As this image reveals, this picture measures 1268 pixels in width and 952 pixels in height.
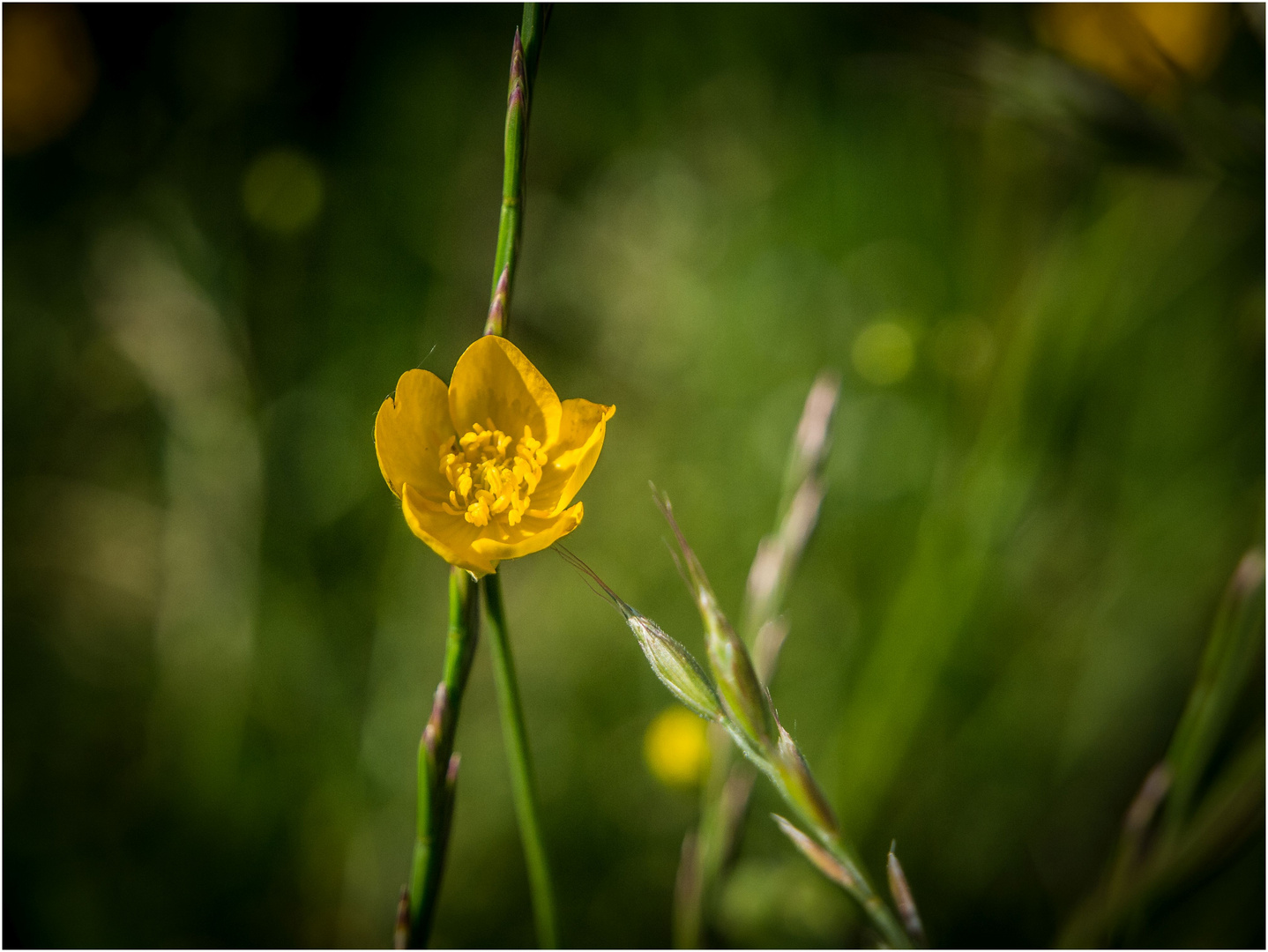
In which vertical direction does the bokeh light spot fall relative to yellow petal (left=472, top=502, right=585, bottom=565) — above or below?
above

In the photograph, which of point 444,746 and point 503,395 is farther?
point 503,395

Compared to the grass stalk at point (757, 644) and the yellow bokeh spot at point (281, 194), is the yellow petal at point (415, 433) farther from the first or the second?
the yellow bokeh spot at point (281, 194)

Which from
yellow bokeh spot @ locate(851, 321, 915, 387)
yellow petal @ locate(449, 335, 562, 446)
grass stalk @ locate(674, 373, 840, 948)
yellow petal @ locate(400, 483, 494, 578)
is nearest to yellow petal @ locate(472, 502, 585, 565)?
yellow petal @ locate(400, 483, 494, 578)

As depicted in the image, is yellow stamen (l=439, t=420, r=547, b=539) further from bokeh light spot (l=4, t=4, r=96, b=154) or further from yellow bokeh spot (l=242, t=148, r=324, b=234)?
bokeh light spot (l=4, t=4, r=96, b=154)

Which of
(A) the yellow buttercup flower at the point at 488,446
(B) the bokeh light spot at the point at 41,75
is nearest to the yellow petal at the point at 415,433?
(A) the yellow buttercup flower at the point at 488,446

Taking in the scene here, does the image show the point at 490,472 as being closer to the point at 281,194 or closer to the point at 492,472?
the point at 492,472

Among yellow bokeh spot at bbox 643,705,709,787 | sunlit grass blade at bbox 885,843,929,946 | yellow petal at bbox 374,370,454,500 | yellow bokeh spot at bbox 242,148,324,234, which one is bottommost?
yellow bokeh spot at bbox 643,705,709,787

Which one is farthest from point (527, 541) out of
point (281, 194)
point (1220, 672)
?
point (281, 194)
